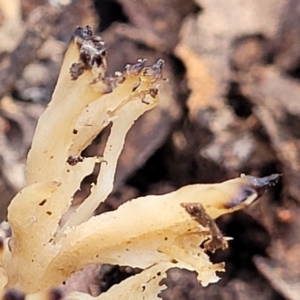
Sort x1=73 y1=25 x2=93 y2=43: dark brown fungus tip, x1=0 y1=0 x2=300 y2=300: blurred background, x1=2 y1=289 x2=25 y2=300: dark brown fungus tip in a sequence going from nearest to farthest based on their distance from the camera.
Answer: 1. x1=2 y1=289 x2=25 y2=300: dark brown fungus tip
2. x1=73 y1=25 x2=93 y2=43: dark brown fungus tip
3. x1=0 y1=0 x2=300 y2=300: blurred background

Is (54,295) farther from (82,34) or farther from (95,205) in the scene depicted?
(82,34)

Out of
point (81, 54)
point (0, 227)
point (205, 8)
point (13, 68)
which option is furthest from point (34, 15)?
point (81, 54)

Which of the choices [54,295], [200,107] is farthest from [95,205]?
[200,107]

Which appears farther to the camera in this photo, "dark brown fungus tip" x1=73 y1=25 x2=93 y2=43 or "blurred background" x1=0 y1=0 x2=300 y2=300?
"blurred background" x1=0 y1=0 x2=300 y2=300

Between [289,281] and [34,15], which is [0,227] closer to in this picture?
[289,281]

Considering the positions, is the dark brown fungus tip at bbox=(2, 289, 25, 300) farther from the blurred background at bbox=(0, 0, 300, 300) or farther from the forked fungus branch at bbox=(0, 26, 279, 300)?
the blurred background at bbox=(0, 0, 300, 300)

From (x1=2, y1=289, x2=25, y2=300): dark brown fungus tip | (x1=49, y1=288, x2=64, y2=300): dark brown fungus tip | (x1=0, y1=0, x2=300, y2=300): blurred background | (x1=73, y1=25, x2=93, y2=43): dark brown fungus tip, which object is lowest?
(x1=0, y1=0, x2=300, y2=300): blurred background

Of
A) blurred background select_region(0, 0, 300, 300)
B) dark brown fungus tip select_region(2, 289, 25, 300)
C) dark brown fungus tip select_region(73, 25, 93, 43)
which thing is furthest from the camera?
blurred background select_region(0, 0, 300, 300)

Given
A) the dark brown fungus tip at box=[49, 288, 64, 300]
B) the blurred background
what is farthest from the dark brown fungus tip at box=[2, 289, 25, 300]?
the blurred background
